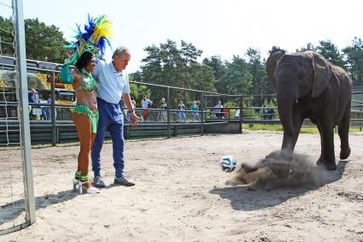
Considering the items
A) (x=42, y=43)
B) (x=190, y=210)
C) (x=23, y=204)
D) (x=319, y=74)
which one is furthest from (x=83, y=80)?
(x=42, y=43)

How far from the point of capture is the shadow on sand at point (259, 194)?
4.45 m

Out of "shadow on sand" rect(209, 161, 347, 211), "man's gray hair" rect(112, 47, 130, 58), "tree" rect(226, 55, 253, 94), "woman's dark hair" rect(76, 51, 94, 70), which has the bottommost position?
"shadow on sand" rect(209, 161, 347, 211)

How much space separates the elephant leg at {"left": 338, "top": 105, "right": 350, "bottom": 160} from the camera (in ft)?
25.5

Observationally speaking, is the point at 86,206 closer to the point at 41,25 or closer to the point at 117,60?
the point at 117,60

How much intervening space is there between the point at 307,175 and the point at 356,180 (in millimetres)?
764

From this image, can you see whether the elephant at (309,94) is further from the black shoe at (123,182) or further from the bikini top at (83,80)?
the bikini top at (83,80)

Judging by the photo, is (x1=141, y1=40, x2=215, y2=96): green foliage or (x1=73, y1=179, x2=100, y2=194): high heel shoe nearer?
(x1=73, y1=179, x2=100, y2=194): high heel shoe

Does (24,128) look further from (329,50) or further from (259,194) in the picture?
A: (329,50)

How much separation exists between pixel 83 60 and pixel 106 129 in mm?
809

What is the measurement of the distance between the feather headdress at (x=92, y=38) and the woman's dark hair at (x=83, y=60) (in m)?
0.03

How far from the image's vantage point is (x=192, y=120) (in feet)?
52.2

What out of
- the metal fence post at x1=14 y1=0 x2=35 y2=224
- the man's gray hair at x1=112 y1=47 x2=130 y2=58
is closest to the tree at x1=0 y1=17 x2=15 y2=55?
the metal fence post at x1=14 y1=0 x2=35 y2=224

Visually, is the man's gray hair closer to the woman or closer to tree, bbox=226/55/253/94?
the woman

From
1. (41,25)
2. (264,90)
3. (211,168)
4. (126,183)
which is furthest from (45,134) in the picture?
(264,90)
